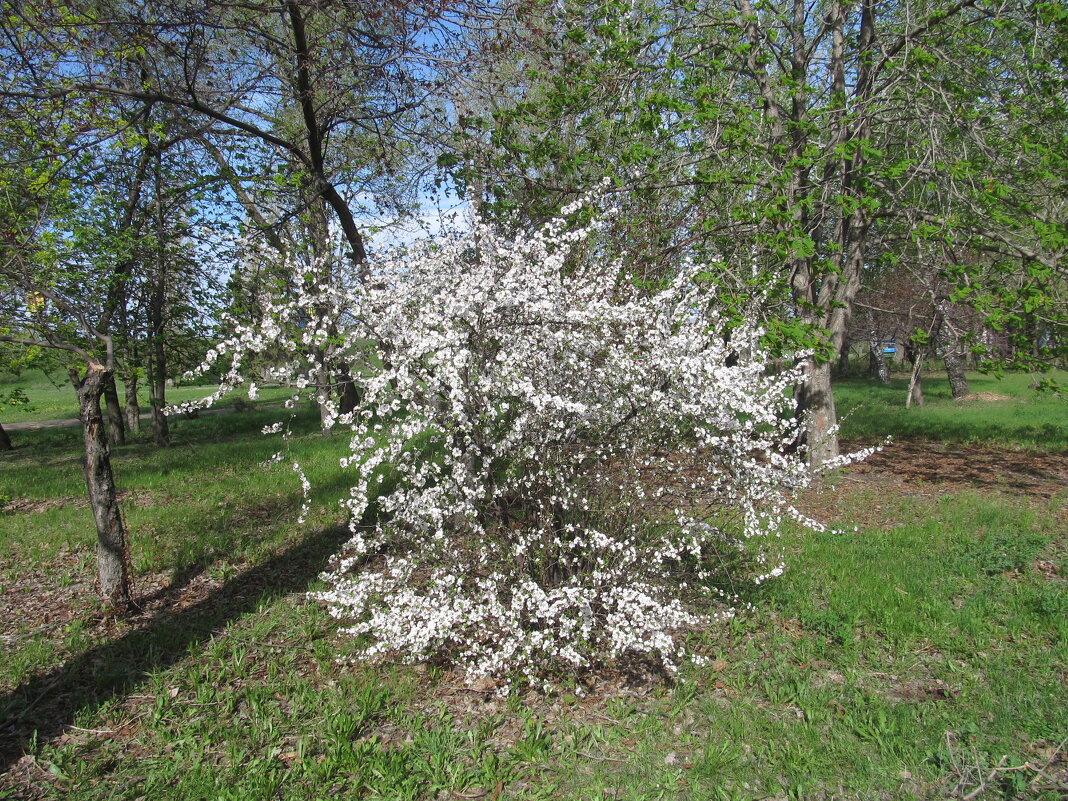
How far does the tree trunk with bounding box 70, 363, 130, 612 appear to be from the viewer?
4949 millimetres

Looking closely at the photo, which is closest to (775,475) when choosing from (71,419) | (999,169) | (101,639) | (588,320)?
(588,320)

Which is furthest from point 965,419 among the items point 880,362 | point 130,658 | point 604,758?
point 130,658

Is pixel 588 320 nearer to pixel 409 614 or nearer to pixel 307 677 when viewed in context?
pixel 409 614

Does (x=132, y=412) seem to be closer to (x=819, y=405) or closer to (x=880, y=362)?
(x=819, y=405)

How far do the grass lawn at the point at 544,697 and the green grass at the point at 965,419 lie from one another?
433cm

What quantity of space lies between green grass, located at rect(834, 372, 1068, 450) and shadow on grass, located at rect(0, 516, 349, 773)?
765cm

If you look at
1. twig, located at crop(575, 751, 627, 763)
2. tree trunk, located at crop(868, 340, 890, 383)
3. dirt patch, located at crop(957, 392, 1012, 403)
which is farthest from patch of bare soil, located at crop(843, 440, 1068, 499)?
tree trunk, located at crop(868, 340, 890, 383)

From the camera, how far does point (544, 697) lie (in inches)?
161

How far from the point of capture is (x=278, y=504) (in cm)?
774

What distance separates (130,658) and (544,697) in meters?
3.08

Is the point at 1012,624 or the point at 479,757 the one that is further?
the point at 1012,624

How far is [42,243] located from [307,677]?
6.04m

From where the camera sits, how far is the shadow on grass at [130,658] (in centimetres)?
386

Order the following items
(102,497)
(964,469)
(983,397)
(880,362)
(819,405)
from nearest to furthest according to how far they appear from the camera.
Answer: (102,497) < (819,405) < (964,469) < (983,397) < (880,362)
